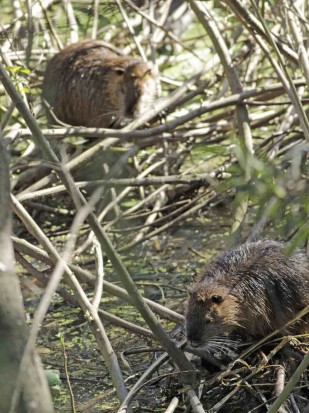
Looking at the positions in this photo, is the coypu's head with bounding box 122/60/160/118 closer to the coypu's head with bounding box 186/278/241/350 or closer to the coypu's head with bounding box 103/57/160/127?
the coypu's head with bounding box 103/57/160/127

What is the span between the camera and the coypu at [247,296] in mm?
4301

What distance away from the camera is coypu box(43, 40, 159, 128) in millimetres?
7488

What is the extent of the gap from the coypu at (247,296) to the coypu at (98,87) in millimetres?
3185

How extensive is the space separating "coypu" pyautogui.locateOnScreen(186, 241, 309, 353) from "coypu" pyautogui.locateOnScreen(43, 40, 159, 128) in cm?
318

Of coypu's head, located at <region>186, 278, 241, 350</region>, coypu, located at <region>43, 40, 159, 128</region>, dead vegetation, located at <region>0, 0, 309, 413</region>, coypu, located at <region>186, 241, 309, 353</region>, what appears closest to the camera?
dead vegetation, located at <region>0, 0, 309, 413</region>

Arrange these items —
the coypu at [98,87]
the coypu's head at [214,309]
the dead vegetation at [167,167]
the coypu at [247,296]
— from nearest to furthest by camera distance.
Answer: the dead vegetation at [167,167] → the coypu at [247,296] → the coypu's head at [214,309] → the coypu at [98,87]

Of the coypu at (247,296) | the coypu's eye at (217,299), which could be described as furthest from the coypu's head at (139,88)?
the coypu's eye at (217,299)

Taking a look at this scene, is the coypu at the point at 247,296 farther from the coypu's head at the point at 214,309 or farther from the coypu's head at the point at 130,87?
the coypu's head at the point at 130,87

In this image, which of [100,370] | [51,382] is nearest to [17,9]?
[100,370]

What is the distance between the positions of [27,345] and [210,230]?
4887 millimetres

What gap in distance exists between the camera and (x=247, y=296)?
4.43m

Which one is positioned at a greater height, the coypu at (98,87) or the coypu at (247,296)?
the coypu at (98,87)

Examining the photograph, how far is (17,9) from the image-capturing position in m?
8.13

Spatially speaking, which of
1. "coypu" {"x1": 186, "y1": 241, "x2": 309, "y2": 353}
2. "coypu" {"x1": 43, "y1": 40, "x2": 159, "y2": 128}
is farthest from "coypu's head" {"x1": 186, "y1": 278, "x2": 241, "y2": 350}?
"coypu" {"x1": 43, "y1": 40, "x2": 159, "y2": 128}
